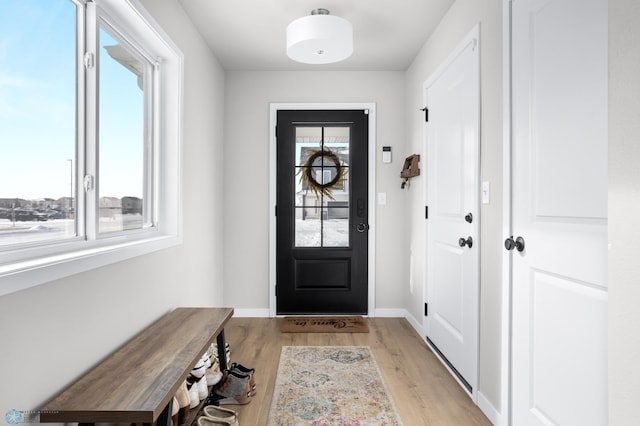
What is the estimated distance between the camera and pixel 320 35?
241 cm

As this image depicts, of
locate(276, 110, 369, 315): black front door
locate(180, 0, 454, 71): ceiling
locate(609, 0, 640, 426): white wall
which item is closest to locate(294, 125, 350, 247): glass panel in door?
locate(276, 110, 369, 315): black front door

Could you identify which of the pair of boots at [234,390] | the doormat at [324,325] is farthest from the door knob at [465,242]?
the pair of boots at [234,390]

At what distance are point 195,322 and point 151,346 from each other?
37 cm

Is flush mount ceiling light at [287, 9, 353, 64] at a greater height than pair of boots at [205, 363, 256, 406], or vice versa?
flush mount ceiling light at [287, 9, 353, 64]

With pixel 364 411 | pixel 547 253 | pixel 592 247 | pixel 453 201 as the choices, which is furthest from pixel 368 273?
pixel 592 247

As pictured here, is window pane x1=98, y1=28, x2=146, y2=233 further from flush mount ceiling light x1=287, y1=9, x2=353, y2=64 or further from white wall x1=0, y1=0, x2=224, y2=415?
flush mount ceiling light x1=287, y1=9, x2=353, y2=64

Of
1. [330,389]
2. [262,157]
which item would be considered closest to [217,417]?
[330,389]

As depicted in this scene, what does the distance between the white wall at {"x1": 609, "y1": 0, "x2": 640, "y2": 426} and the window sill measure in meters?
1.70

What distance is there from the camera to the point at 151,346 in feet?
5.60

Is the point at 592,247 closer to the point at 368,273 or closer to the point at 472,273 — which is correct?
the point at 472,273

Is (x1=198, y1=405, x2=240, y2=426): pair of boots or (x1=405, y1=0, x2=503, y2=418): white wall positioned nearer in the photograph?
(x1=198, y1=405, x2=240, y2=426): pair of boots

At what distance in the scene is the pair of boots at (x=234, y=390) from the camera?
2.09m

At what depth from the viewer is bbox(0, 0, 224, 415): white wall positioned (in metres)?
1.16

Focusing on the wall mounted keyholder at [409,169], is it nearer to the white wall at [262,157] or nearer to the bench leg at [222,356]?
the white wall at [262,157]
